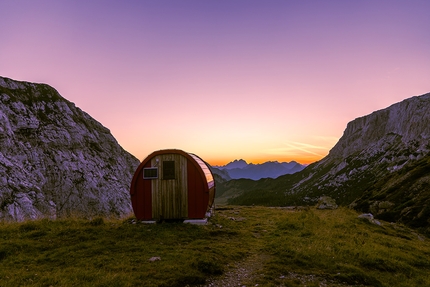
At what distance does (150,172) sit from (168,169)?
1.34 m

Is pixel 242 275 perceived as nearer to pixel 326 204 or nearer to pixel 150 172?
pixel 150 172

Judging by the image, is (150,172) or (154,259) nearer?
(154,259)

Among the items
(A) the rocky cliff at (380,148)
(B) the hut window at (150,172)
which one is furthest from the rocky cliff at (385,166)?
(B) the hut window at (150,172)

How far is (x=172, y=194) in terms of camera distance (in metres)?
18.8

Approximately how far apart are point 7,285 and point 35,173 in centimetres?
5653

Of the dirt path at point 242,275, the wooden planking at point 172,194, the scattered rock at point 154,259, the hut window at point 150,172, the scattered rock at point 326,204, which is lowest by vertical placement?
the scattered rock at point 326,204

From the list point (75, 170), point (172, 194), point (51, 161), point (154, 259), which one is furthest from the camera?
point (75, 170)

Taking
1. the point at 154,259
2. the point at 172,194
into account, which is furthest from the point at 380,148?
the point at 154,259

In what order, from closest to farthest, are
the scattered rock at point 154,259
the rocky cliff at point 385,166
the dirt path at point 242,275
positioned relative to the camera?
the dirt path at point 242,275
the scattered rock at point 154,259
the rocky cliff at point 385,166

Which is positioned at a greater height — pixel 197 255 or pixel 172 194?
pixel 172 194

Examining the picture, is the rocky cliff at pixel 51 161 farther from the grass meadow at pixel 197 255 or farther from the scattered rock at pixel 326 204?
the scattered rock at pixel 326 204

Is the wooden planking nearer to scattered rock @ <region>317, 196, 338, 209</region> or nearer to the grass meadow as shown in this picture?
the grass meadow

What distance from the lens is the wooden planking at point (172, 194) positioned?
18.6 metres

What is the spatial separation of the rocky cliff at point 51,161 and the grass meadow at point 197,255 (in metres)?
37.6
